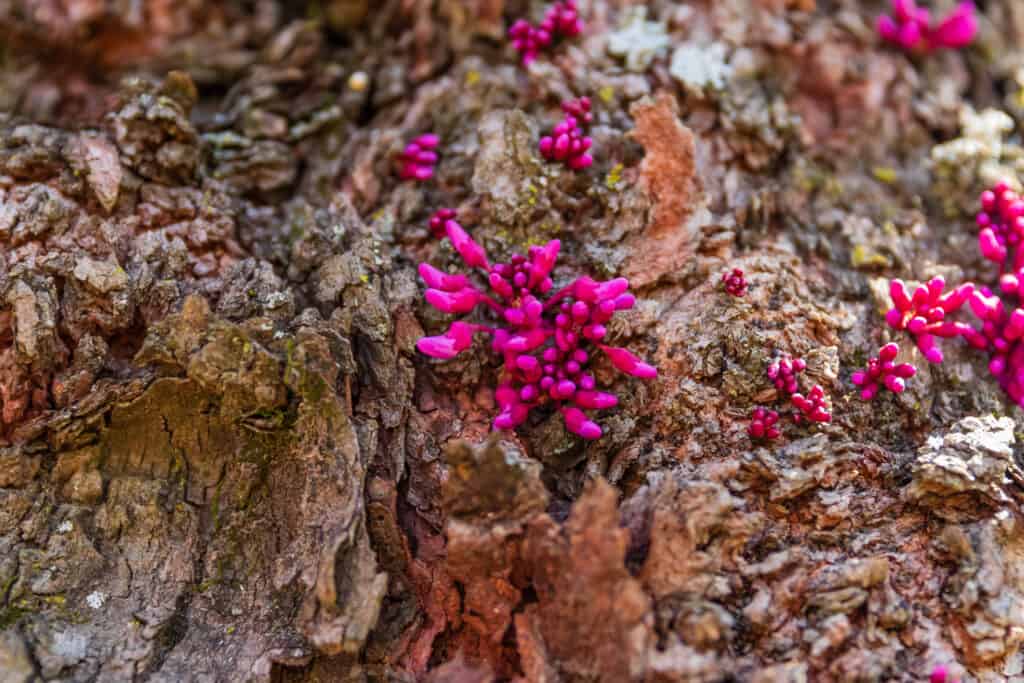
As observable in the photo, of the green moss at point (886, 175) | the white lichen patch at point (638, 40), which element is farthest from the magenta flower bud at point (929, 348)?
the white lichen patch at point (638, 40)

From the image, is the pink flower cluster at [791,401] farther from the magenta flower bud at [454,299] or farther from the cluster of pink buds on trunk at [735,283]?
the magenta flower bud at [454,299]

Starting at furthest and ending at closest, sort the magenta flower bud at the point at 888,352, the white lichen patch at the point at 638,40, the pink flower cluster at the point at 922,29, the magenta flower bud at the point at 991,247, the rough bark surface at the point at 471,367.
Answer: the pink flower cluster at the point at 922,29, the white lichen patch at the point at 638,40, the magenta flower bud at the point at 991,247, the magenta flower bud at the point at 888,352, the rough bark surface at the point at 471,367

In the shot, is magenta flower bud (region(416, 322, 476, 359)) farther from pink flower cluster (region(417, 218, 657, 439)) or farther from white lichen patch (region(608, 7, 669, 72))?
white lichen patch (region(608, 7, 669, 72))

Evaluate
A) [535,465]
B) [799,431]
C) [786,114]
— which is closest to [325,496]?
[535,465]

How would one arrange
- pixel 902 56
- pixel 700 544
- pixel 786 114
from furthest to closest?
pixel 902 56 < pixel 786 114 < pixel 700 544

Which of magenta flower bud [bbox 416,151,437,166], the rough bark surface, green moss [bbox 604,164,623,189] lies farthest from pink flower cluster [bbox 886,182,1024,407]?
magenta flower bud [bbox 416,151,437,166]

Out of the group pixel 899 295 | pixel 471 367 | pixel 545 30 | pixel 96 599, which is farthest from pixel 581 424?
pixel 545 30

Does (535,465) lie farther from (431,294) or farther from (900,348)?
(900,348)
